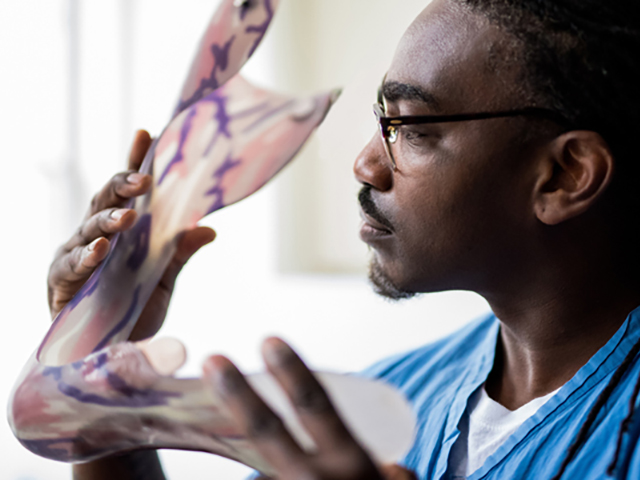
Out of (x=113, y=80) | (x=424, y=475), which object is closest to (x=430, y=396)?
(x=424, y=475)

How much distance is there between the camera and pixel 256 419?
1.67 feet

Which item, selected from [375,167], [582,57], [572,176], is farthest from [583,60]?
[375,167]

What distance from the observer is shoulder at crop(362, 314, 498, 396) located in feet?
3.39

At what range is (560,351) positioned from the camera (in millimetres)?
846

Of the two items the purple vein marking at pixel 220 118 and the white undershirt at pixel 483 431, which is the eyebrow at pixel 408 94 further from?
the white undershirt at pixel 483 431

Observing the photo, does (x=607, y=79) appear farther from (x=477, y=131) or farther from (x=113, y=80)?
(x=113, y=80)

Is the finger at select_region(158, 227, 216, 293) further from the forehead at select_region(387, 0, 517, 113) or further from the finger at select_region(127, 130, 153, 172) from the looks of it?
the forehead at select_region(387, 0, 517, 113)

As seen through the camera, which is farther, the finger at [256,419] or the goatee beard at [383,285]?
the goatee beard at [383,285]

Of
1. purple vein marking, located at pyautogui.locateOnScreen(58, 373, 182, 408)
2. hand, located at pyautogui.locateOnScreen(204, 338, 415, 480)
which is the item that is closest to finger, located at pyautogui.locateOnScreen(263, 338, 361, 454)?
hand, located at pyautogui.locateOnScreen(204, 338, 415, 480)

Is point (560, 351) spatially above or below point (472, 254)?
below

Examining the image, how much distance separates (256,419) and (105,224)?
15.5 inches

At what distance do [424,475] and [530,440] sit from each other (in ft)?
0.52

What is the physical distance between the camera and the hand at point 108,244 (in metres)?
0.79

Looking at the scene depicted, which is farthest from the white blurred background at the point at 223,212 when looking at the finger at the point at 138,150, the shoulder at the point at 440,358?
the finger at the point at 138,150
